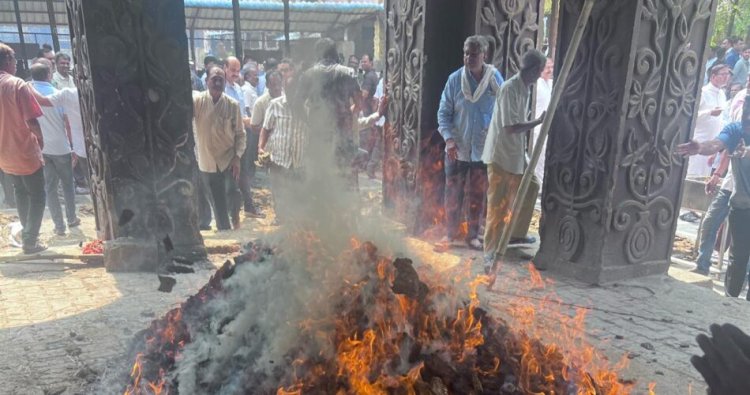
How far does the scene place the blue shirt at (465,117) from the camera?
6098 mm

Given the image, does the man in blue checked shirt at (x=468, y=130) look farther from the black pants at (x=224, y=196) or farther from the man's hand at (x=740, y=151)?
the black pants at (x=224, y=196)

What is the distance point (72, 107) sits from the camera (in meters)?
7.70

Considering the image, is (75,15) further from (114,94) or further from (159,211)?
(159,211)

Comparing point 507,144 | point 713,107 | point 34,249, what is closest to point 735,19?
point 713,107

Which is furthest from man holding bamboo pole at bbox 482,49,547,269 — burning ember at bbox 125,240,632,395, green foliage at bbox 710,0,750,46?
green foliage at bbox 710,0,750,46

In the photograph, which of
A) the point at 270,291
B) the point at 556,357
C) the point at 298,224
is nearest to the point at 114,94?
the point at 298,224

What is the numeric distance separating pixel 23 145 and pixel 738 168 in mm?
8211

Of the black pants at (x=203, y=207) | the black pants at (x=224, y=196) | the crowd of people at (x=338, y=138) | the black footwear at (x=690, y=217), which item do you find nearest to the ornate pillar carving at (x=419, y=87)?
the crowd of people at (x=338, y=138)

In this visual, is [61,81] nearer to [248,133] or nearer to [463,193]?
[248,133]

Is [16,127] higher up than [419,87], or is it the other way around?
[419,87]

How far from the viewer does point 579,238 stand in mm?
5520

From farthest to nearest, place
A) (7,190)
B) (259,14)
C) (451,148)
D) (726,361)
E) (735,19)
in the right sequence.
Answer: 1. (259,14)
2. (735,19)
3. (7,190)
4. (451,148)
5. (726,361)

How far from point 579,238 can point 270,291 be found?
146 inches

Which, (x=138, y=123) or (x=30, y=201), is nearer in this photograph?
(x=138, y=123)
